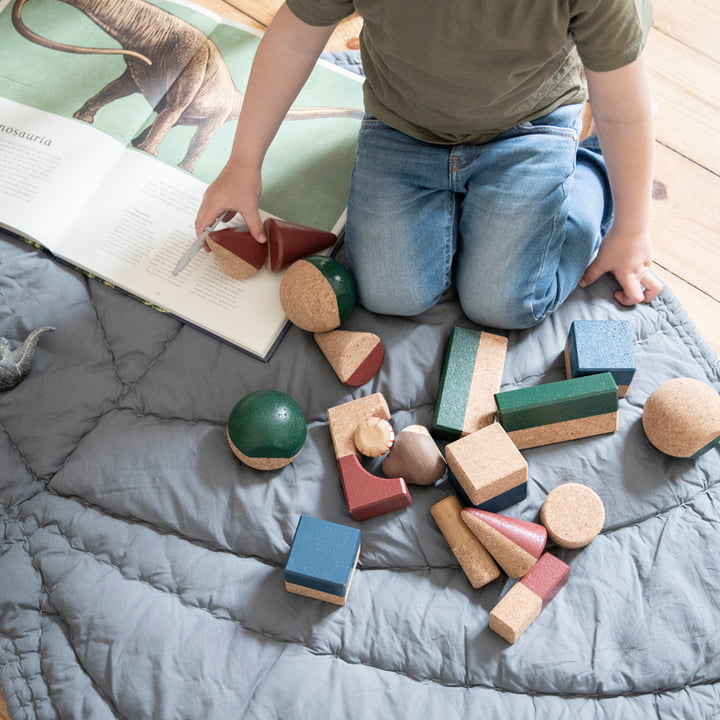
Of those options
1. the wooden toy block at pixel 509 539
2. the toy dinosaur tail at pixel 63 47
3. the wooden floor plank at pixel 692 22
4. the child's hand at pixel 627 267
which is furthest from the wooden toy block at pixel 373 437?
the wooden floor plank at pixel 692 22

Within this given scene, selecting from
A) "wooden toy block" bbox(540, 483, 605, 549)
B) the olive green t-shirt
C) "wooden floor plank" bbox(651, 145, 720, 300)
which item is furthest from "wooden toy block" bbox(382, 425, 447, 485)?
"wooden floor plank" bbox(651, 145, 720, 300)

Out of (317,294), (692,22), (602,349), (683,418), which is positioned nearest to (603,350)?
(602,349)

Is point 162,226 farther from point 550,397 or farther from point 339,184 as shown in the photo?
point 550,397

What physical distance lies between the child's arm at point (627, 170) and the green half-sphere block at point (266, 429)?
1.36 feet

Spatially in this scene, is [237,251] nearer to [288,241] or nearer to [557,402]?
[288,241]

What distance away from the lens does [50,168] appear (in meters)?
1.00

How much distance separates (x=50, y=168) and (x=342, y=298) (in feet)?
1.43

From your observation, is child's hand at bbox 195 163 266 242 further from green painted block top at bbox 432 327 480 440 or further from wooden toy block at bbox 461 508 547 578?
wooden toy block at bbox 461 508 547 578

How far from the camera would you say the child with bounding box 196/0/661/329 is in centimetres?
81

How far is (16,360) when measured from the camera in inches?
35.1

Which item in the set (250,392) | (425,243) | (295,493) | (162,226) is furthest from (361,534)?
(162,226)

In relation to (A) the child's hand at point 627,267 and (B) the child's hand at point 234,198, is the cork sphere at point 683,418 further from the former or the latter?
(B) the child's hand at point 234,198

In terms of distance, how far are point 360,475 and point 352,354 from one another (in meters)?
0.15

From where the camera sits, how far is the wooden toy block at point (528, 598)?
761mm
